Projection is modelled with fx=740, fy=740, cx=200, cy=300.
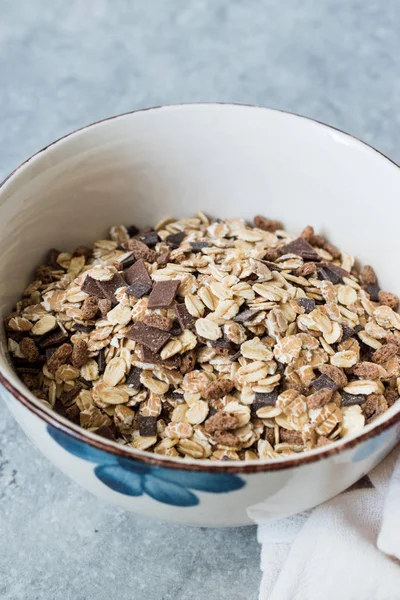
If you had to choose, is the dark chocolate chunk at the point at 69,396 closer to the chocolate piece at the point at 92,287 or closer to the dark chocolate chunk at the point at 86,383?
the dark chocolate chunk at the point at 86,383

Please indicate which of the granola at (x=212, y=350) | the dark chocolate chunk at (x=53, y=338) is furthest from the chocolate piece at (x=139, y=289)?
the dark chocolate chunk at (x=53, y=338)

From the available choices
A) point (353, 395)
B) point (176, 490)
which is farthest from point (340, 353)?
point (176, 490)

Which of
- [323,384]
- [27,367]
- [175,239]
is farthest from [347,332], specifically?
[27,367]

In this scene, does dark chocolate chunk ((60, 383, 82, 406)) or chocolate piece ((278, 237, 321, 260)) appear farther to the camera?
chocolate piece ((278, 237, 321, 260))

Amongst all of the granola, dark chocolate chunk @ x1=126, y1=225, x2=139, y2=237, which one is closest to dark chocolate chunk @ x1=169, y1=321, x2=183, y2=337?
the granola

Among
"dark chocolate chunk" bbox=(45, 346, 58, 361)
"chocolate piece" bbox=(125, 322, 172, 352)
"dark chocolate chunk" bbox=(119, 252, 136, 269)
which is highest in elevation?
"dark chocolate chunk" bbox=(119, 252, 136, 269)

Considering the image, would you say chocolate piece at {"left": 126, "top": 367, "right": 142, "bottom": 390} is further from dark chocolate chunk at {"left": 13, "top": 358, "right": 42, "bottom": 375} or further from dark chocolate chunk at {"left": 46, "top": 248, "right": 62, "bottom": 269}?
dark chocolate chunk at {"left": 46, "top": 248, "right": 62, "bottom": 269}

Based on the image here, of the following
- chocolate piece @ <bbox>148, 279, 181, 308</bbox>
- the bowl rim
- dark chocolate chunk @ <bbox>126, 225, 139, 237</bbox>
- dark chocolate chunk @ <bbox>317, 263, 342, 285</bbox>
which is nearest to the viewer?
the bowl rim

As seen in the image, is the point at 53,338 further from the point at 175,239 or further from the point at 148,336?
the point at 175,239
